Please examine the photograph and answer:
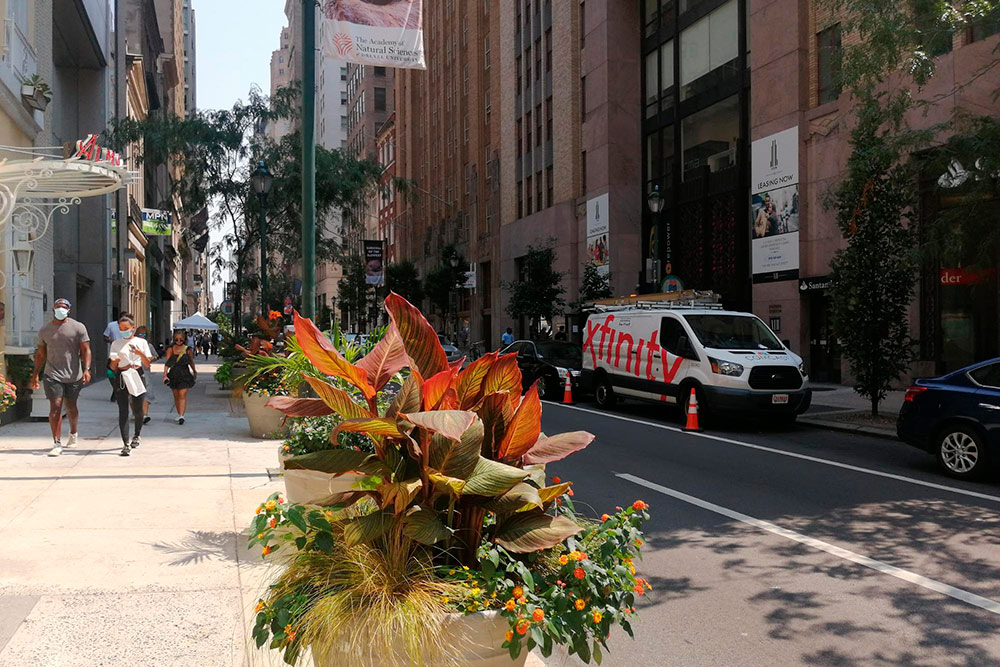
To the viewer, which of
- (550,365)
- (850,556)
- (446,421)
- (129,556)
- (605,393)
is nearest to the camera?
(446,421)

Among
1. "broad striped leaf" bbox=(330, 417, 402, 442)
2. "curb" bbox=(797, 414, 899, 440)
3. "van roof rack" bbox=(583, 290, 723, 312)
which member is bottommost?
"curb" bbox=(797, 414, 899, 440)

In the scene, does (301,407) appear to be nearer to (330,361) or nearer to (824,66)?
(330,361)

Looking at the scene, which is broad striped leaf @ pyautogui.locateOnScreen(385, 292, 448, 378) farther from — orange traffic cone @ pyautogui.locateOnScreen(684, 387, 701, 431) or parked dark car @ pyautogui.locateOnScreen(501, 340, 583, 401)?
parked dark car @ pyautogui.locateOnScreen(501, 340, 583, 401)

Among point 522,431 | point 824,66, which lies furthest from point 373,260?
point 522,431

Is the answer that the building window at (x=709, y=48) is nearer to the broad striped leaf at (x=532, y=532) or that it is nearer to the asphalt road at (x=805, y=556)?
the asphalt road at (x=805, y=556)

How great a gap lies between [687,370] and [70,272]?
55.1 feet

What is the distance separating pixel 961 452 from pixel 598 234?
2797 centimetres

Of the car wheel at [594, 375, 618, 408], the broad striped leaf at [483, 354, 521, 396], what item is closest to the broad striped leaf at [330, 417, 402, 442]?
the broad striped leaf at [483, 354, 521, 396]

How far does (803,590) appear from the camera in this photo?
567cm

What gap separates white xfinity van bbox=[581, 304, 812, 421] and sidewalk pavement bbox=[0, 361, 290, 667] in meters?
8.03

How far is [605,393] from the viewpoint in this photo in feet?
61.4

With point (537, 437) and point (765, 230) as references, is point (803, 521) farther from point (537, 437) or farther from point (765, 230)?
point (765, 230)

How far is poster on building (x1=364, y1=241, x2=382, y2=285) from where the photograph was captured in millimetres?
54500

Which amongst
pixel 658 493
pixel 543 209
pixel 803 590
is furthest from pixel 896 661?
pixel 543 209
